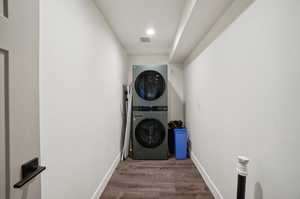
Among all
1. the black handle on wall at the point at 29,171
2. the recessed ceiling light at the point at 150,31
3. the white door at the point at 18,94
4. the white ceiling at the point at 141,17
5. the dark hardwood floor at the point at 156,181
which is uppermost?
the recessed ceiling light at the point at 150,31

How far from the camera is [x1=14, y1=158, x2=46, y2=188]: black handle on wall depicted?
62 centimetres

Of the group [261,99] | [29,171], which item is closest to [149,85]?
[261,99]

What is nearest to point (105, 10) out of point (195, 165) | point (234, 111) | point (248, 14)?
point (248, 14)

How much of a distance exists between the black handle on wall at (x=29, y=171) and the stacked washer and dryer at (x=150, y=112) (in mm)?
2436

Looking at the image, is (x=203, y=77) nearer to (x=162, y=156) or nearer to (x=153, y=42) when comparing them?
(x=153, y=42)

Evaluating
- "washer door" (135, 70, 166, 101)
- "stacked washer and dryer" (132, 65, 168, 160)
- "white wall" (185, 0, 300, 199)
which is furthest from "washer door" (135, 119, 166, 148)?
"white wall" (185, 0, 300, 199)

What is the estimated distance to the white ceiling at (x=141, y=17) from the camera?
6.18 feet

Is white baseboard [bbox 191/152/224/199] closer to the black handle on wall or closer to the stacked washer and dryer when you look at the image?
the stacked washer and dryer

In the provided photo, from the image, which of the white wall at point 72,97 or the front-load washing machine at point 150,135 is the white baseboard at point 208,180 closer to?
the front-load washing machine at point 150,135

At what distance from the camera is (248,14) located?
1.18 metres

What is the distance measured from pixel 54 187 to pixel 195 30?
230 centimetres

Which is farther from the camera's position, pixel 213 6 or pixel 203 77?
pixel 203 77

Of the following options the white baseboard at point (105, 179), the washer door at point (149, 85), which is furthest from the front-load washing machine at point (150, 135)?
the white baseboard at point (105, 179)

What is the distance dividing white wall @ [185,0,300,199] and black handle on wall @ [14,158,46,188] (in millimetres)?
1363
